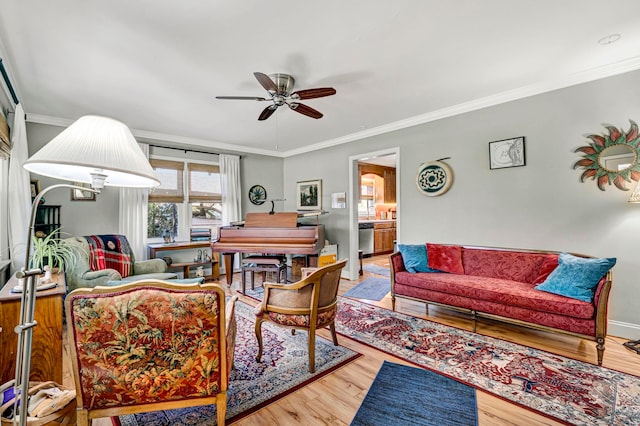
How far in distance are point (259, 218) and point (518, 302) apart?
3608 mm

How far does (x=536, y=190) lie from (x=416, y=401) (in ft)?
9.01

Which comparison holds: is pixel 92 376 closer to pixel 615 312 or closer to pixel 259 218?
pixel 259 218

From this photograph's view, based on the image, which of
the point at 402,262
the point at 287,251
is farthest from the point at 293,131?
the point at 402,262

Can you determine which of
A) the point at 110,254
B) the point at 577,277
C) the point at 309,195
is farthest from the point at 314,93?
the point at 309,195

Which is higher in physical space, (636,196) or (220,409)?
(636,196)

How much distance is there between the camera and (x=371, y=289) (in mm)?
4578

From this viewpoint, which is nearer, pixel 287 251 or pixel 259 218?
pixel 287 251

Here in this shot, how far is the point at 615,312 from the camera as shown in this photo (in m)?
2.83

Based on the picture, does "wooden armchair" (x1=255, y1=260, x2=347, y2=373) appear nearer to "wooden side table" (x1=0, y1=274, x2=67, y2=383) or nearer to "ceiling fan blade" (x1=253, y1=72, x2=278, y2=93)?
→ "wooden side table" (x1=0, y1=274, x2=67, y2=383)

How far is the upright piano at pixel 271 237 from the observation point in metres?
4.20

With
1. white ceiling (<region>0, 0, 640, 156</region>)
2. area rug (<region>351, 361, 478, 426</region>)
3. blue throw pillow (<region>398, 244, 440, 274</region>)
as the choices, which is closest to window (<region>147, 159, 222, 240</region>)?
white ceiling (<region>0, 0, 640, 156</region>)

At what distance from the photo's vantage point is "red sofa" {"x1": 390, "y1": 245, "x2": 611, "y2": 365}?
2342mm

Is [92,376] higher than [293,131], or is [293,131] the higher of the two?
[293,131]

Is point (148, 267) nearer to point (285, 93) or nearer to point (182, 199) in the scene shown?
point (182, 199)
